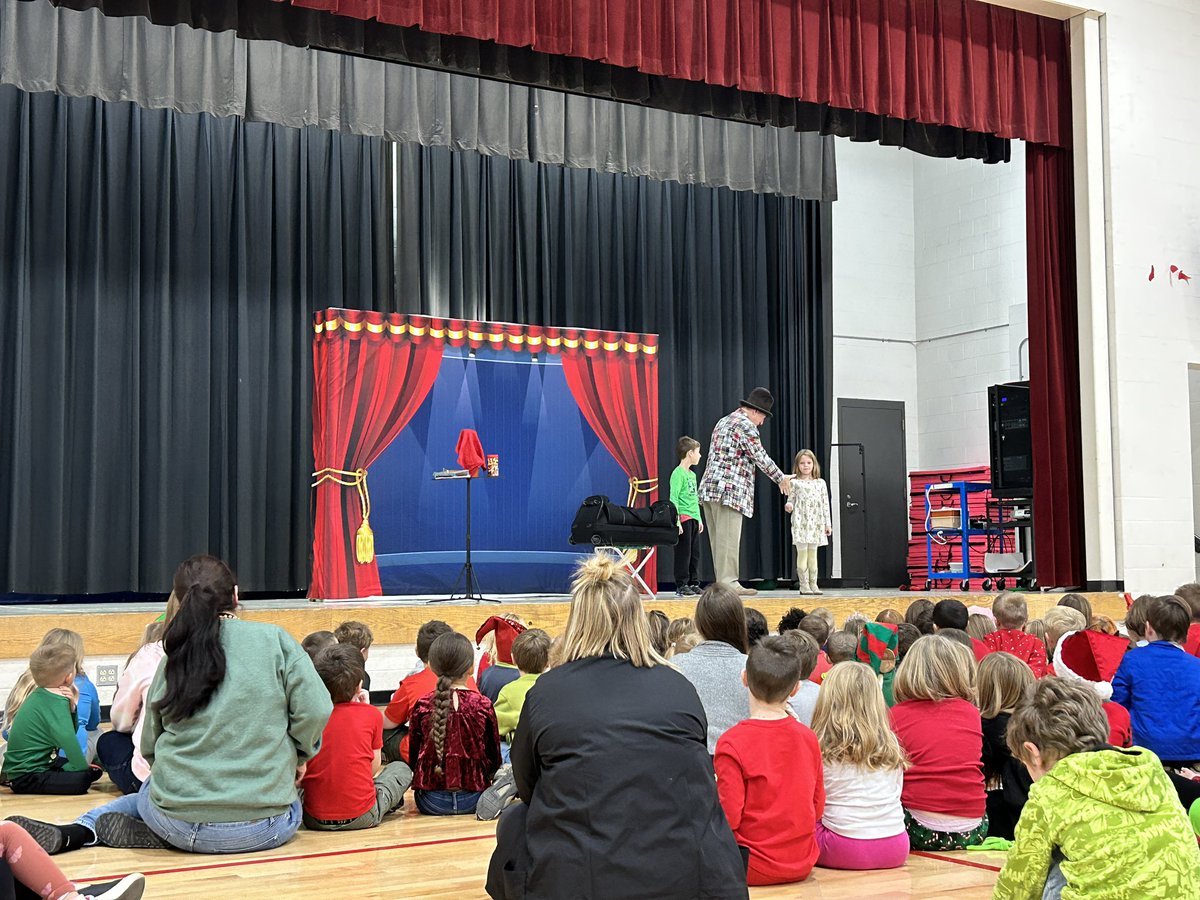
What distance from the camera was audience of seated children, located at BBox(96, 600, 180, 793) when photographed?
4.46 metres

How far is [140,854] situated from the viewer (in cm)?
396

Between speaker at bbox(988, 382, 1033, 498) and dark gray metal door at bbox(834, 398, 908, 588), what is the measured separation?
2284 millimetres

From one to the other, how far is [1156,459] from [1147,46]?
3.37 metres

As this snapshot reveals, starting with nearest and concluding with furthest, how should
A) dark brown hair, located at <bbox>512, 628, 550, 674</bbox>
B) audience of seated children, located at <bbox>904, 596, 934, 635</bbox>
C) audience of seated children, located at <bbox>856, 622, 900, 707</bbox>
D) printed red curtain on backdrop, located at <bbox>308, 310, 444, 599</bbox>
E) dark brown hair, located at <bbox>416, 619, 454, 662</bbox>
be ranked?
1. dark brown hair, located at <bbox>512, 628, 550, 674</bbox>
2. audience of seated children, located at <bbox>856, 622, 900, 707</bbox>
3. dark brown hair, located at <bbox>416, 619, 454, 662</bbox>
4. audience of seated children, located at <bbox>904, 596, 934, 635</bbox>
5. printed red curtain on backdrop, located at <bbox>308, 310, 444, 599</bbox>

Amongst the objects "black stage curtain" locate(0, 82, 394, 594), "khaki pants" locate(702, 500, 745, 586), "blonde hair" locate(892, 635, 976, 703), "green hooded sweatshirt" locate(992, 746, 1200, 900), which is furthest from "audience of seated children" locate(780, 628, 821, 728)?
"black stage curtain" locate(0, 82, 394, 594)

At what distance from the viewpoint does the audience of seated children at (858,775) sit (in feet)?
12.4

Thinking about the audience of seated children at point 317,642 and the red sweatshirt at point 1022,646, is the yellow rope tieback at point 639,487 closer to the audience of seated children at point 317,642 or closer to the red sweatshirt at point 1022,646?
the red sweatshirt at point 1022,646

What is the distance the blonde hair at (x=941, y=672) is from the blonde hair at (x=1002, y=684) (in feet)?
0.53

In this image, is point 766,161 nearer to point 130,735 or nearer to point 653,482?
point 653,482

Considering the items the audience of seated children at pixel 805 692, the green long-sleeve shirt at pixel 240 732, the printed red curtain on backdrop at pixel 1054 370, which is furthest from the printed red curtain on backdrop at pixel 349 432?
the audience of seated children at pixel 805 692

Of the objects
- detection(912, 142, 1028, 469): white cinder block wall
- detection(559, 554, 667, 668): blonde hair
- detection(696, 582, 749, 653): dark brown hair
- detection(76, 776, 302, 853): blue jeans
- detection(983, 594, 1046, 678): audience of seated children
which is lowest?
detection(76, 776, 302, 853): blue jeans

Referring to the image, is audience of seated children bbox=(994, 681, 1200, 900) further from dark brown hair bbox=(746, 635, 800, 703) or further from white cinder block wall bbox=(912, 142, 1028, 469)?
white cinder block wall bbox=(912, 142, 1028, 469)

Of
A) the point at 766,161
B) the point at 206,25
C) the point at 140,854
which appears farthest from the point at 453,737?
the point at 766,161

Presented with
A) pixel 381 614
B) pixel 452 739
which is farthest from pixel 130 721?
pixel 381 614
